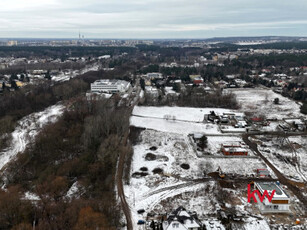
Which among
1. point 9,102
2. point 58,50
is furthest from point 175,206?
point 58,50

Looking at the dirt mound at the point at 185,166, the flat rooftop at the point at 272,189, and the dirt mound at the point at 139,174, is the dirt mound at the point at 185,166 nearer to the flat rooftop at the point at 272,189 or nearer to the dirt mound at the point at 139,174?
the dirt mound at the point at 139,174

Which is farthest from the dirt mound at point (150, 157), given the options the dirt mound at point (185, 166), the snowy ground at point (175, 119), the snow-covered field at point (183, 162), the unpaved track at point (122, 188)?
the snowy ground at point (175, 119)

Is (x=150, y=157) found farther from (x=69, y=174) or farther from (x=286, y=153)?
(x=286, y=153)

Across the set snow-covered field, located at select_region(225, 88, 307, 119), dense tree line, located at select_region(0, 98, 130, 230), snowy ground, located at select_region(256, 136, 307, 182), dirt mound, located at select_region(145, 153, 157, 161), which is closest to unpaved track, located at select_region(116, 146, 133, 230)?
dense tree line, located at select_region(0, 98, 130, 230)

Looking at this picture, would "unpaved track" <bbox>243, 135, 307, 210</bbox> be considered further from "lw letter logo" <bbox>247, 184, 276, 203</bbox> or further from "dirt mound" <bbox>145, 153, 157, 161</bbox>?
"dirt mound" <bbox>145, 153, 157, 161</bbox>

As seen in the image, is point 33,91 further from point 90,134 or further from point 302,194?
point 302,194

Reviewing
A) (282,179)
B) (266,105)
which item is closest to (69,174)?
(282,179)
